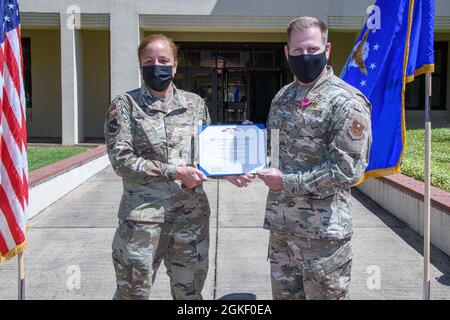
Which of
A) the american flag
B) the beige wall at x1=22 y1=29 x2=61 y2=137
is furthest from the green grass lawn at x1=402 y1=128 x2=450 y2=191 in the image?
the beige wall at x1=22 y1=29 x2=61 y2=137

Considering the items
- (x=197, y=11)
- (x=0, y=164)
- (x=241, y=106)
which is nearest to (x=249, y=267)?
(x=0, y=164)

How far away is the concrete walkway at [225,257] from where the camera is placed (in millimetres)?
4680

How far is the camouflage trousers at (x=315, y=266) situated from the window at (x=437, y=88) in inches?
650

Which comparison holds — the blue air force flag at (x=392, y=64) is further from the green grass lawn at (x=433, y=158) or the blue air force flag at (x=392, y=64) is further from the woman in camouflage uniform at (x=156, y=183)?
the green grass lawn at (x=433, y=158)

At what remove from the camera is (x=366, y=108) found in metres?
2.81

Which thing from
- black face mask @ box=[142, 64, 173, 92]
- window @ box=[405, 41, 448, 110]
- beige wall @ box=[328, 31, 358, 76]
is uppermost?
beige wall @ box=[328, 31, 358, 76]

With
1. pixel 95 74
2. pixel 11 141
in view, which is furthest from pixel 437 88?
pixel 11 141

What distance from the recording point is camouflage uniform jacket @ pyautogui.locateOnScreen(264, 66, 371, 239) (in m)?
2.70

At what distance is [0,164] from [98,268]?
2224 mm

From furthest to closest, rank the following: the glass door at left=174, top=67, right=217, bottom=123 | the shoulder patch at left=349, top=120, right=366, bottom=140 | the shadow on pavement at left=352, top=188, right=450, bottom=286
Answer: the glass door at left=174, top=67, right=217, bottom=123
the shadow on pavement at left=352, top=188, right=450, bottom=286
the shoulder patch at left=349, top=120, right=366, bottom=140

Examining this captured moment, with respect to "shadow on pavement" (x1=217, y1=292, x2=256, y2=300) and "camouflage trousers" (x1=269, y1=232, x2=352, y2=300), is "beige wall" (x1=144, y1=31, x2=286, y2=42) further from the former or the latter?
"camouflage trousers" (x1=269, y1=232, x2=352, y2=300)

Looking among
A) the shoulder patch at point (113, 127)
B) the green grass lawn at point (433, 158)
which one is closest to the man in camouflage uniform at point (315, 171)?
the shoulder patch at point (113, 127)

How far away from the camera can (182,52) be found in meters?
18.2

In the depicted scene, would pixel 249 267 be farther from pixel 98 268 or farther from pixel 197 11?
pixel 197 11
